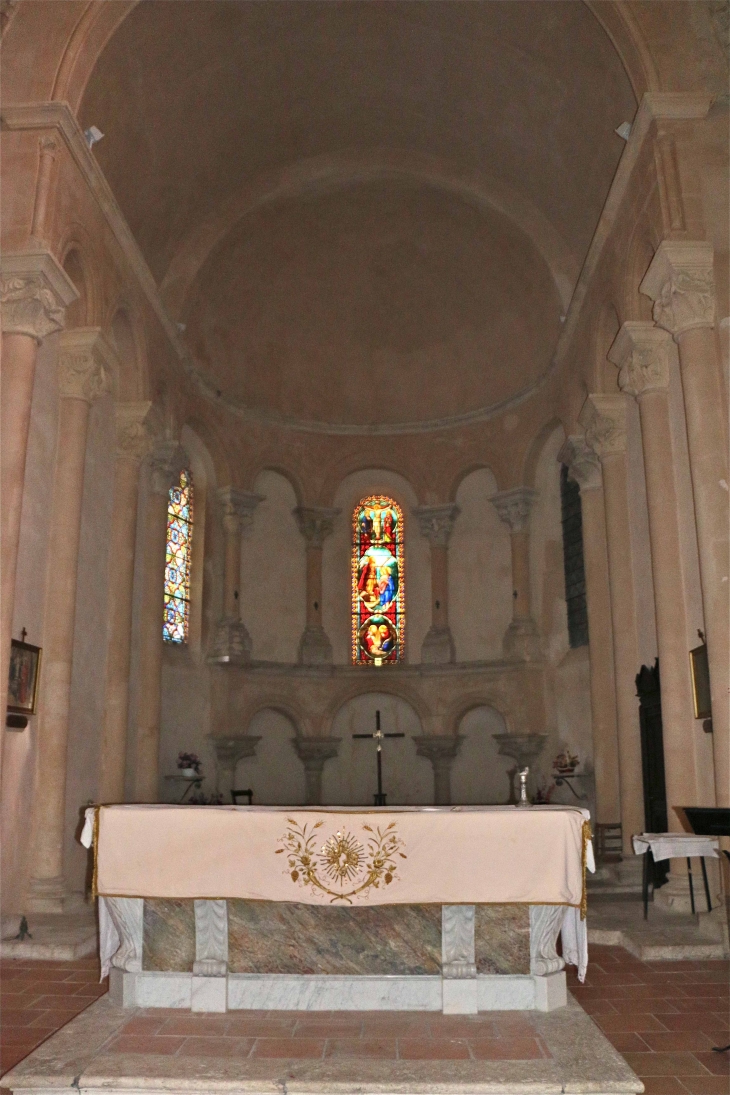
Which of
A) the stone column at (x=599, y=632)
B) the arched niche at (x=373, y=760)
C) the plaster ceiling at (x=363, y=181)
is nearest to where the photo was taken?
the plaster ceiling at (x=363, y=181)

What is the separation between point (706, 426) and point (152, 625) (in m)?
8.80

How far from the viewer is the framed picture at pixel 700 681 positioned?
932cm

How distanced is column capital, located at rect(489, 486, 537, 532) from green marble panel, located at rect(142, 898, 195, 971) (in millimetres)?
12451

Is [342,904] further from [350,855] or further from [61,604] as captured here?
[61,604]

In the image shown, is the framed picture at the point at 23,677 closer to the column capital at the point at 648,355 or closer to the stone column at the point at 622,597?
the stone column at the point at 622,597

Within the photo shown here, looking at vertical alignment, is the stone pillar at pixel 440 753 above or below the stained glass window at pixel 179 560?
below

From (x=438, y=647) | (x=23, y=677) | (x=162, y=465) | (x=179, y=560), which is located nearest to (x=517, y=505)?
(x=438, y=647)

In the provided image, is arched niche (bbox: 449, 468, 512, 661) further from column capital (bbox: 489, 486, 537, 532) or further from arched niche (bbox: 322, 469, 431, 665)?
arched niche (bbox: 322, 469, 431, 665)

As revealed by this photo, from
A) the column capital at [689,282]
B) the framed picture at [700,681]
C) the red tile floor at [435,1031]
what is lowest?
the red tile floor at [435,1031]

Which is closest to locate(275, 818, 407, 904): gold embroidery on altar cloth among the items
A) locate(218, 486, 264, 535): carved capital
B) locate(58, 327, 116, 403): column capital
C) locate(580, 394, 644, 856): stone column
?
locate(580, 394, 644, 856): stone column

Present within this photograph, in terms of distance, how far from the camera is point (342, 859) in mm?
6020

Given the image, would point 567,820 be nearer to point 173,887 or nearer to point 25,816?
point 173,887

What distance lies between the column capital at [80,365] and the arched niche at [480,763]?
9632 millimetres

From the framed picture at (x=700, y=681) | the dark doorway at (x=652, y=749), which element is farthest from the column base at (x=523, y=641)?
the framed picture at (x=700, y=681)
